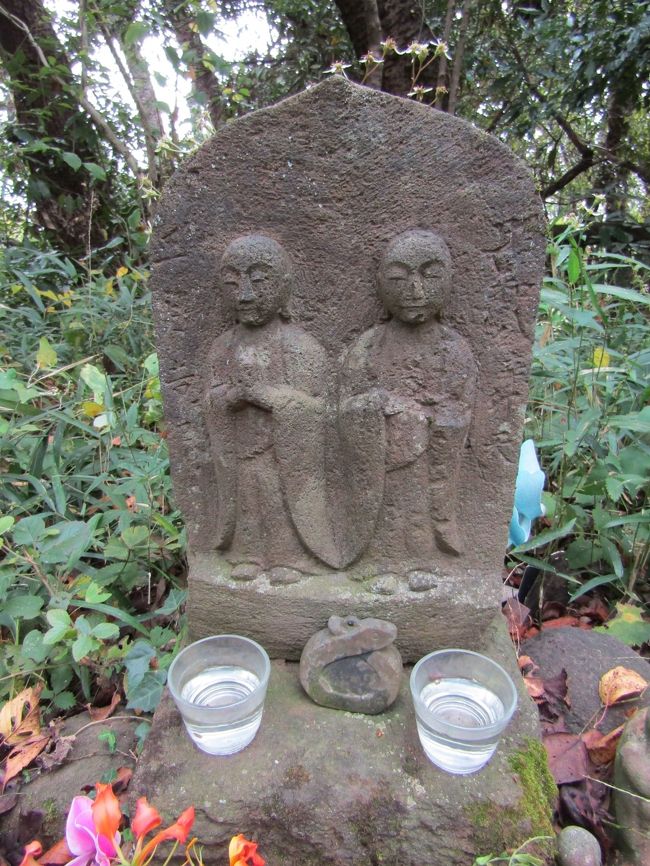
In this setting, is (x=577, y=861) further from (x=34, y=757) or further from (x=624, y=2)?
(x=624, y=2)

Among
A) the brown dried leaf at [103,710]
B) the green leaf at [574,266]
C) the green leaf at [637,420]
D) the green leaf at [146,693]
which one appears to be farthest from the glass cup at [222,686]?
the green leaf at [574,266]

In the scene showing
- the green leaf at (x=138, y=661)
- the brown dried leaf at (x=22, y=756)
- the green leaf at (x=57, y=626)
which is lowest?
the brown dried leaf at (x=22, y=756)

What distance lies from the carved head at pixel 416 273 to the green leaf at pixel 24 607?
1.46 m

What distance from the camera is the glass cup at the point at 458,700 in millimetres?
1332

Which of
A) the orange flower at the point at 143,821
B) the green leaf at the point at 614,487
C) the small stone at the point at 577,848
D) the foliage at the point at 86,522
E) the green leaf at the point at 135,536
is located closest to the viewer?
the orange flower at the point at 143,821

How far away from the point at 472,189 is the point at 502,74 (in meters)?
4.49

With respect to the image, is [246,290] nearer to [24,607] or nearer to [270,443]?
[270,443]

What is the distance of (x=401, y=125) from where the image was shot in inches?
56.2

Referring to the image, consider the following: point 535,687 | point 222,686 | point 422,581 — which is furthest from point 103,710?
point 535,687

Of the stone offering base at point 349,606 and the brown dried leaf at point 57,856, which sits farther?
the stone offering base at point 349,606

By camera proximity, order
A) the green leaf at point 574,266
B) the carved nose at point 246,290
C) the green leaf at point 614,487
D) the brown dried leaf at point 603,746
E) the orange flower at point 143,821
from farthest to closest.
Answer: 1. the green leaf at point 574,266
2. the green leaf at point 614,487
3. the brown dried leaf at point 603,746
4. the carved nose at point 246,290
5. the orange flower at point 143,821

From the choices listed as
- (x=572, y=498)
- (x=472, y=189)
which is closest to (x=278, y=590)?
(x=472, y=189)

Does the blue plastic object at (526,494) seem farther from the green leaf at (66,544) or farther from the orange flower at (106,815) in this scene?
the green leaf at (66,544)

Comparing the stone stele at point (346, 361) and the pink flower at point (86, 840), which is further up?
the stone stele at point (346, 361)
